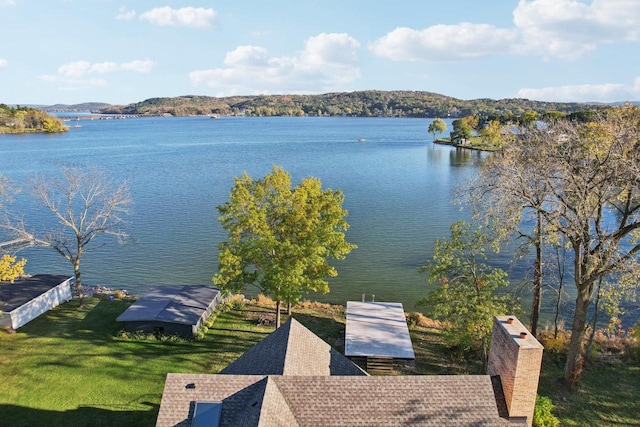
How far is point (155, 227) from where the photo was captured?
46500mm

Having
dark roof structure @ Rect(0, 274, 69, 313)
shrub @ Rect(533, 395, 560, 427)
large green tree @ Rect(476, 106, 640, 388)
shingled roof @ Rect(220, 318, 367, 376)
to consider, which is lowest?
shrub @ Rect(533, 395, 560, 427)

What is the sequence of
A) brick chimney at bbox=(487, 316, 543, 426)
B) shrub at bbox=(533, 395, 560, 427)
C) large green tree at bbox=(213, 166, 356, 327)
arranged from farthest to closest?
large green tree at bbox=(213, 166, 356, 327) < shrub at bbox=(533, 395, 560, 427) < brick chimney at bbox=(487, 316, 543, 426)

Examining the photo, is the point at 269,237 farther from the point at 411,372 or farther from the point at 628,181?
the point at 628,181

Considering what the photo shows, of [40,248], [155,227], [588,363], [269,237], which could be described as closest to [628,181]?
[588,363]

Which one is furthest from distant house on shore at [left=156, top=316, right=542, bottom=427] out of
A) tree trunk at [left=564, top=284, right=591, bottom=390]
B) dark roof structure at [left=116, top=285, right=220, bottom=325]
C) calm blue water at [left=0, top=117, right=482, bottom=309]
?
calm blue water at [left=0, top=117, right=482, bottom=309]

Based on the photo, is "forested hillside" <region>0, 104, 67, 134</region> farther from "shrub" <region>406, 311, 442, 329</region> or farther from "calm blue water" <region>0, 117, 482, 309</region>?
"shrub" <region>406, 311, 442, 329</region>

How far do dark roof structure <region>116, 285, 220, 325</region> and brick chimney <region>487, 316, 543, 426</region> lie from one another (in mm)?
16318

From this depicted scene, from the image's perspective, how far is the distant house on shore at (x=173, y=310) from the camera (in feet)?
78.2

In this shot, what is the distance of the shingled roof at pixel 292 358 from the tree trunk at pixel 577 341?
10.6 meters

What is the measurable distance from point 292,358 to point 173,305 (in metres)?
13.0

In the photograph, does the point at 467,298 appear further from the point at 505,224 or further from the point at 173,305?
the point at 173,305

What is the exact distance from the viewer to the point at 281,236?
24.1m

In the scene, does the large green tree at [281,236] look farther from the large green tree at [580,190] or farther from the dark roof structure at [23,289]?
the dark roof structure at [23,289]

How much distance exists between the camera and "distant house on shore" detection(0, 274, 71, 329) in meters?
24.0
